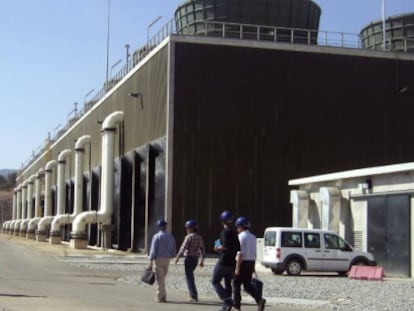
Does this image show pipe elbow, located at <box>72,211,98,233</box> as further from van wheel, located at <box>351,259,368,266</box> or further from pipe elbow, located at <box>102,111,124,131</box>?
van wheel, located at <box>351,259,368,266</box>

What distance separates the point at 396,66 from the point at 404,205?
20.3 meters

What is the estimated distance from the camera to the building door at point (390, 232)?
2583 centimetres

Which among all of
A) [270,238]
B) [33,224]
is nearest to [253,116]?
[270,238]

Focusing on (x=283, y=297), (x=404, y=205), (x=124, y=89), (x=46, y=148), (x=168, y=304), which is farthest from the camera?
(x=46, y=148)

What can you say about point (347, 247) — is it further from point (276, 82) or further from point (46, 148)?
point (46, 148)

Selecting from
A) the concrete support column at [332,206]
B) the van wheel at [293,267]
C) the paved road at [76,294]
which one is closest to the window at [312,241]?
the van wheel at [293,267]

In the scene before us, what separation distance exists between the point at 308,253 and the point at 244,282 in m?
13.3

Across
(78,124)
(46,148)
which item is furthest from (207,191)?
(46,148)

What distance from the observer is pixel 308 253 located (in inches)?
1051

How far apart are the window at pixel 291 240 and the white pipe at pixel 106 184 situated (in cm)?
2603

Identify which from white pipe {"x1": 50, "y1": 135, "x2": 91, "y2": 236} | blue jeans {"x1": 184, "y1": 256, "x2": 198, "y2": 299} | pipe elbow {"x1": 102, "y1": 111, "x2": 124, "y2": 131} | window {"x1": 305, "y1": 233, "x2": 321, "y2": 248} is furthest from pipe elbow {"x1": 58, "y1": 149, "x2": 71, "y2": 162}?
blue jeans {"x1": 184, "y1": 256, "x2": 198, "y2": 299}

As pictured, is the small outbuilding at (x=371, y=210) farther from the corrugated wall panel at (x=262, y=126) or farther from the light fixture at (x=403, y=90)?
the light fixture at (x=403, y=90)

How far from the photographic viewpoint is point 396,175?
27.0 meters

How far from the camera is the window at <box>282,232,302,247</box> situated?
26.7 metres
